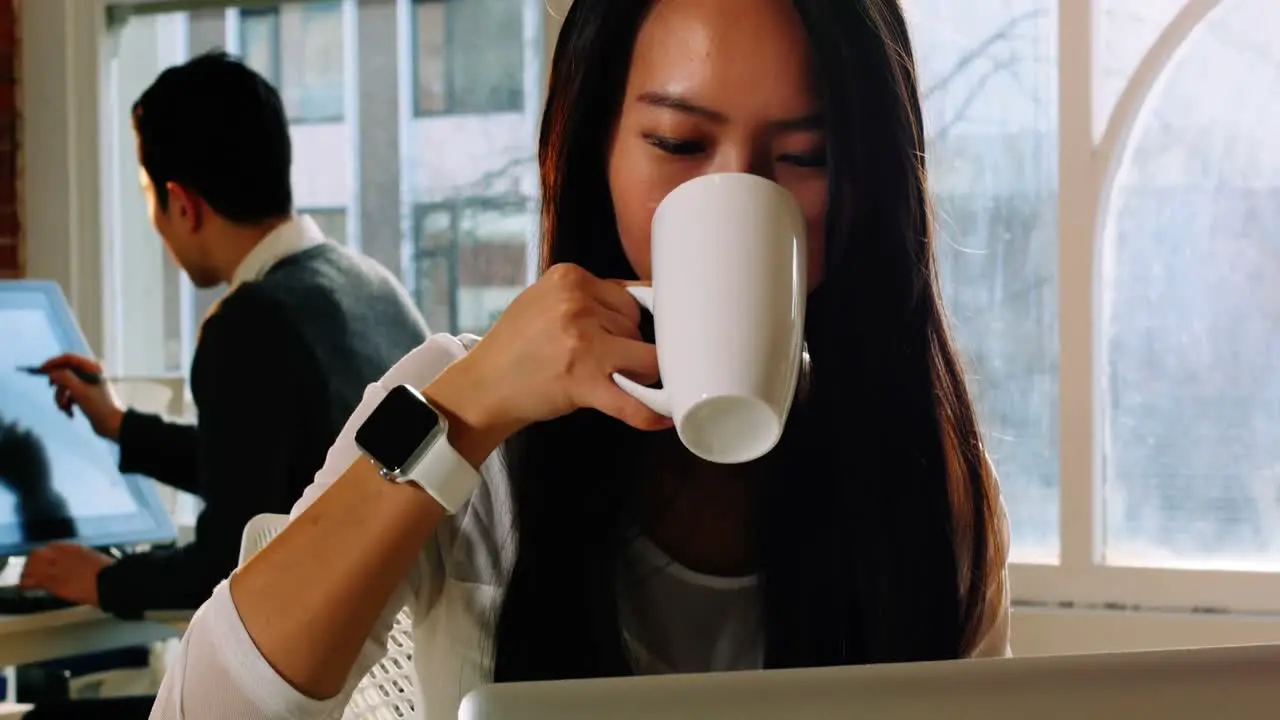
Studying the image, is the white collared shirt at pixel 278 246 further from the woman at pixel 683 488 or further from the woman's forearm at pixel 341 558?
the woman's forearm at pixel 341 558

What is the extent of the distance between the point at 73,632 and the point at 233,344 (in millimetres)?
419

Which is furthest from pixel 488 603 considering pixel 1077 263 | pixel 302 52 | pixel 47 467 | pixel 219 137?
A: pixel 302 52

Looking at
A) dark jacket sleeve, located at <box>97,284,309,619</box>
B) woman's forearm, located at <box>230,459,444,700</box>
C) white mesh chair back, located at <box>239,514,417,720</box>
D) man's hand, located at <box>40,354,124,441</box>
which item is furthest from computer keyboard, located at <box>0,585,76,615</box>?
woman's forearm, located at <box>230,459,444,700</box>

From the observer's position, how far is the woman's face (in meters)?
0.79

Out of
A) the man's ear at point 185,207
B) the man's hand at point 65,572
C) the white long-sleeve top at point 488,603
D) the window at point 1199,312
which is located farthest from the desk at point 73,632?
the window at point 1199,312

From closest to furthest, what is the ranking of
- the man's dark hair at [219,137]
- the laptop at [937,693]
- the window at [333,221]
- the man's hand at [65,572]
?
the laptop at [937,693] → the man's hand at [65,572] → the man's dark hair at [219,137] → the window at [333,221]

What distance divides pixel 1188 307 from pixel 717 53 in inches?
61.2

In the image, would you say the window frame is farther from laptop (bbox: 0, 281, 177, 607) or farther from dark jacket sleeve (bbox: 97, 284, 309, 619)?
laptop (bbox: 0, 281, 177, 607)

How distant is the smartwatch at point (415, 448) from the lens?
0.68 meters

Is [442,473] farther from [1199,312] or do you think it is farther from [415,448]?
→ [1199,312]

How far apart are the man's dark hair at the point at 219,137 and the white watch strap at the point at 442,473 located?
57.2 inches

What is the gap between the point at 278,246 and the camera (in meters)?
2.04

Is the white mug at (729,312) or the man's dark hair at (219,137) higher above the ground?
the man's dark hair at (219,137)

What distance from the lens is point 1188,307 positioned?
213 centimetres
